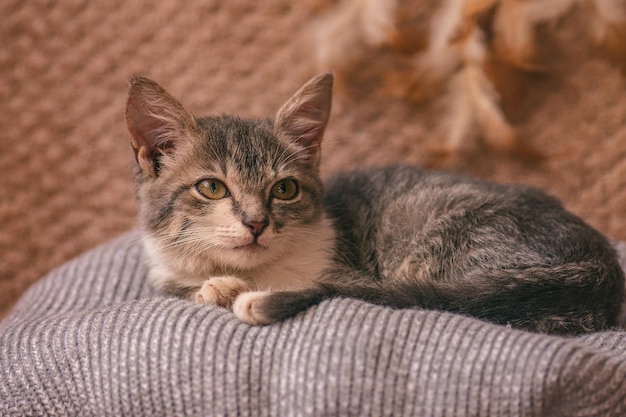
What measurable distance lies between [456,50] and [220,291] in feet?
3.75

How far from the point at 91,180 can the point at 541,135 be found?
1439 mm

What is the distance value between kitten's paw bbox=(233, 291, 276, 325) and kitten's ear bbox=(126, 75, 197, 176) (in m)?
0.38

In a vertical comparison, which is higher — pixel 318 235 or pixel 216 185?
pixel 216 185

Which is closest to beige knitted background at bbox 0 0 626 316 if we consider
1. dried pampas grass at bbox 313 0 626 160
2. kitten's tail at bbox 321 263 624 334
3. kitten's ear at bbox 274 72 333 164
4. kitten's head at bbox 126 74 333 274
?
dried pampas grass at bbox 313 0 626 160

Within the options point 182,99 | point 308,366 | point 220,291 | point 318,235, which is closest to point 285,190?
point 318,235

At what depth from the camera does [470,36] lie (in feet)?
6.19

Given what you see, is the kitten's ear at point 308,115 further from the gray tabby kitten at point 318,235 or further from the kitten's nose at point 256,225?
the kitten's nose at point 256,225

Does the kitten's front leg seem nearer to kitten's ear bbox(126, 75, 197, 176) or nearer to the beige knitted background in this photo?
kitten's ear bbox(126, 75, 197, 176)

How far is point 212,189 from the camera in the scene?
125cm

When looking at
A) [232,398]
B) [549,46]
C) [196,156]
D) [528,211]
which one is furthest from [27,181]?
[549,46]

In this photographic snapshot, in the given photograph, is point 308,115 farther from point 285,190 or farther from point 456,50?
point 456,50

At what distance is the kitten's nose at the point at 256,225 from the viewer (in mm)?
1174

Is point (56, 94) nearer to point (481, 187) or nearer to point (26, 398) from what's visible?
point (26, 398)

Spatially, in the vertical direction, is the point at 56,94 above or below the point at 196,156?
above
